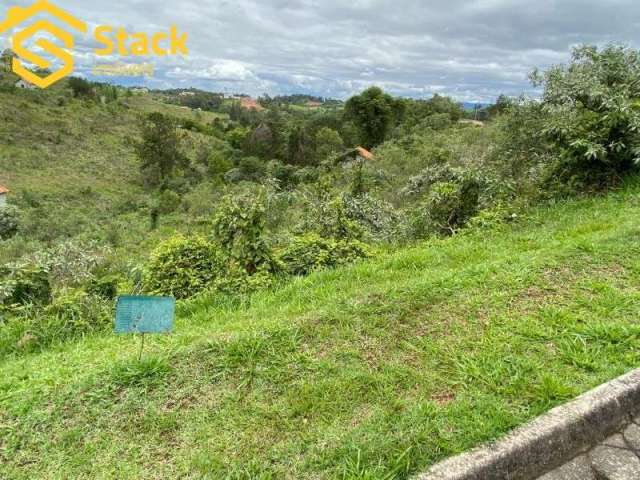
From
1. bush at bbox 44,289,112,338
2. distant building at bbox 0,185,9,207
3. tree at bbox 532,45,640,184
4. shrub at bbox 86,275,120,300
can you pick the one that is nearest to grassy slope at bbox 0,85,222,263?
distant building at bbox 0,185,9,207

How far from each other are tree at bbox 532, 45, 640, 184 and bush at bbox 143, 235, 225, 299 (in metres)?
3.90

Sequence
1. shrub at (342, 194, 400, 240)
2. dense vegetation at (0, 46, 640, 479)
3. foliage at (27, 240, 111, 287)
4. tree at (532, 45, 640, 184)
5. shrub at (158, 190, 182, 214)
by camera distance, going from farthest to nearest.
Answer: shrub at (158, 190, 182, 214) → shrub at (342, 194, 400, 240) → tree at (532, 45, 640, 184) → foliage at (27, 240, 111, 287) → dense vegetation at (0, 46, 640, 479)

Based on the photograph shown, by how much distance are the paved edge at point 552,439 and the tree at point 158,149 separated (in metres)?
34.3

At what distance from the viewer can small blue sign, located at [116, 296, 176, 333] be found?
1815 millimetres

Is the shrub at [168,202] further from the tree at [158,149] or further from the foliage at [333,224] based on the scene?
the foliage at [333,224]

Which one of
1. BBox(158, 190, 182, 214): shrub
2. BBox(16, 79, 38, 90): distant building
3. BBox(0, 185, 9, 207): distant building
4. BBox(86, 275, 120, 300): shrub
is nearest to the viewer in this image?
BBox(86, 275, 120, 300): shrub

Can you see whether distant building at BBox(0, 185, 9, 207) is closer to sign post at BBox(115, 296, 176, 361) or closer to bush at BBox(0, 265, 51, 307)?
bush at BBox(0, 265, 51, 307)

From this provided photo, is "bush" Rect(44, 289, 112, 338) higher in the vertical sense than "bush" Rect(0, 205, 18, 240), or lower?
higher

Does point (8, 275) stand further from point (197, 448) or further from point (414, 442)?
point (414, 442)

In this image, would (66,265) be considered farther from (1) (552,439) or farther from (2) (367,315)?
(1) (552,439)

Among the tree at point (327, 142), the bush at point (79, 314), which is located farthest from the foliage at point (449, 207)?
the tree at point (327, 142)

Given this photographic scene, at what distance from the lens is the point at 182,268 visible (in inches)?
141

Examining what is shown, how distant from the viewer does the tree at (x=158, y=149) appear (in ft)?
108

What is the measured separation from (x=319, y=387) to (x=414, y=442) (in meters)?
0.47
